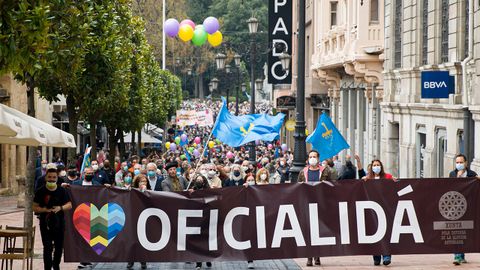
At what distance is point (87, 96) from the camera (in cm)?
2836

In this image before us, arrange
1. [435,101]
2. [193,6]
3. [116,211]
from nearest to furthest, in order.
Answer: [116,211], [435,101], [193,6]

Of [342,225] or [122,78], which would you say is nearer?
[342,225]

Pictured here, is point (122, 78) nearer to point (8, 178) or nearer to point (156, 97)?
point (8, 178)

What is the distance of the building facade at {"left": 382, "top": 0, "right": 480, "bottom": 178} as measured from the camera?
81.7 ft

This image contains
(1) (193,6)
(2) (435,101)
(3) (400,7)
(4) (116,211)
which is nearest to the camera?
(4) (116,211)

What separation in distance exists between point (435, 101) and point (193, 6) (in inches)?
4921

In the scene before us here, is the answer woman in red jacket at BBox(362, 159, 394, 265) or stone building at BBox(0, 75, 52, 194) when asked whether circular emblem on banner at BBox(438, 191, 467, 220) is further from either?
stone building at BBox(0, 75, 52, 194)

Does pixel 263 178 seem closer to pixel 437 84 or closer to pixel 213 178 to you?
pixel 213 178

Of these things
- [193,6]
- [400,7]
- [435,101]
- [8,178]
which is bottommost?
[8,178]

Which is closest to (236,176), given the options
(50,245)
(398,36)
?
(50,245)

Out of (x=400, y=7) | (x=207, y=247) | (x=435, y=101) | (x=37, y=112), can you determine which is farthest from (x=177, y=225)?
(x=37, y=112)

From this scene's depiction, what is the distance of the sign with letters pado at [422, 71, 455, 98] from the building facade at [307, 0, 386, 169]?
432 inches

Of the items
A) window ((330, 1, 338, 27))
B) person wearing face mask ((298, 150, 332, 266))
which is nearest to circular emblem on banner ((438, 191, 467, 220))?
person wearing face mask ((298, 150, 332, 266))

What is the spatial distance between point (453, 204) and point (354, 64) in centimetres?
2231
